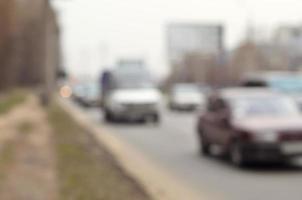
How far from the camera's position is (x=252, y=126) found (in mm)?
15250

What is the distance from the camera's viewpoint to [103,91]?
36.7m

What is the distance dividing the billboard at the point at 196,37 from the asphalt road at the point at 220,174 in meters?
2.49

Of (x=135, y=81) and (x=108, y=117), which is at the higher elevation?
(x=135, y=81)

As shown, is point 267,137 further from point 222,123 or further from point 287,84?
point 287,84

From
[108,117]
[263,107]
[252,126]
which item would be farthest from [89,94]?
[252,126]

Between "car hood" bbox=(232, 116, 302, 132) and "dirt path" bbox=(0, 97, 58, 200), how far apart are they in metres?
3.55

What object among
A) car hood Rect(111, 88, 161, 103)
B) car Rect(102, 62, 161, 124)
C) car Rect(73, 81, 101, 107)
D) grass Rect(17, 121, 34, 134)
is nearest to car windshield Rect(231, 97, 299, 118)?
grass Rect(17, 121, 34, 134)

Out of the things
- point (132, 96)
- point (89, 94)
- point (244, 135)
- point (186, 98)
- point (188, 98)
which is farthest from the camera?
point (89, 94)

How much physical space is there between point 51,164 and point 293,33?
64.0m

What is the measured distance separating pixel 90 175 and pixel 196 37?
9931mm

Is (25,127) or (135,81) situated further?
(135,81)

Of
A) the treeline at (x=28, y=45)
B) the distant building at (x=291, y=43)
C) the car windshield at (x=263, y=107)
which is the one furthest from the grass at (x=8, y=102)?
the distant building at (x=291, y=43)

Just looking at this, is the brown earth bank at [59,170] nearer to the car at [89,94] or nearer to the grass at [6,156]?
the grass at [6,156]

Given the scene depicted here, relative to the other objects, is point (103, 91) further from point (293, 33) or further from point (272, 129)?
point (293, 33)
